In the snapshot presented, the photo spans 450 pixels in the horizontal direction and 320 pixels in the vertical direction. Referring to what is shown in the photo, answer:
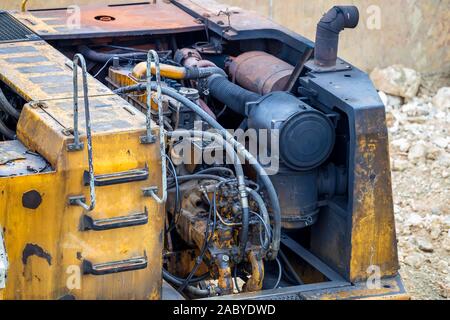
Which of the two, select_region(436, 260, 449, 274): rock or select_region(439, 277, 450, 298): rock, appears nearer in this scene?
select_region(439, 277, 450, 298): rock

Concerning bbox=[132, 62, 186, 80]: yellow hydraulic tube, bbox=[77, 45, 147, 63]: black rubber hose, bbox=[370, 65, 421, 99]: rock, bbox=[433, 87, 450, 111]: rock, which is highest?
bbox=[132, 62, 186, 80]: yellow hydraulic tube

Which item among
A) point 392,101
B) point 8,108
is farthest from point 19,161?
point 392,101

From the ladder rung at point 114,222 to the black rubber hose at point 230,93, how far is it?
1230mm

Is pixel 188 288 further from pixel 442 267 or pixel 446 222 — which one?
pixel 446 222

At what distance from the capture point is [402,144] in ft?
30.9

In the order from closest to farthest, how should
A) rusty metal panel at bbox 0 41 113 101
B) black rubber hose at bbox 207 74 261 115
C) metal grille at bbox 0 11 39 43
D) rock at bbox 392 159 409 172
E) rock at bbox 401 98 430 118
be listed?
rusty metal panel at bbox 0 41 113 101
black rubber hose at bbox 207 74 261 115
metal grille at bbox 0 11 39 43
rock at bbox 392 159 409 172
rock at bbox 401 98 430 118

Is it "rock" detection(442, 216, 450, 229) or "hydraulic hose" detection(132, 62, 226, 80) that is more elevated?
"hydraulic hose" detection(132, 62, 226, 80)

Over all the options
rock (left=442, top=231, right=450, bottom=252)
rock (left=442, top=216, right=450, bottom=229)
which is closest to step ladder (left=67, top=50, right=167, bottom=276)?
rock (left=442, top=231, right=450, bottom=252)

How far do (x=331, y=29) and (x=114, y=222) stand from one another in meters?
1.77

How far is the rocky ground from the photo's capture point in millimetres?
7277

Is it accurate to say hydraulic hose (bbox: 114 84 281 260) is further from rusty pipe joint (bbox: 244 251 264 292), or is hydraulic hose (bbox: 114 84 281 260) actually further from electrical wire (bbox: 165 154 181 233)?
electrical wire (bbox: 165 154 181 233)

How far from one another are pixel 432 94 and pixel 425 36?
68 cm

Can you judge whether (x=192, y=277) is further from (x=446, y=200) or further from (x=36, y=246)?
(x=446, y=200)

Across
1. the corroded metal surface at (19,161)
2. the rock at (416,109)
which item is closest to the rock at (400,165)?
the rock at (416,109)
